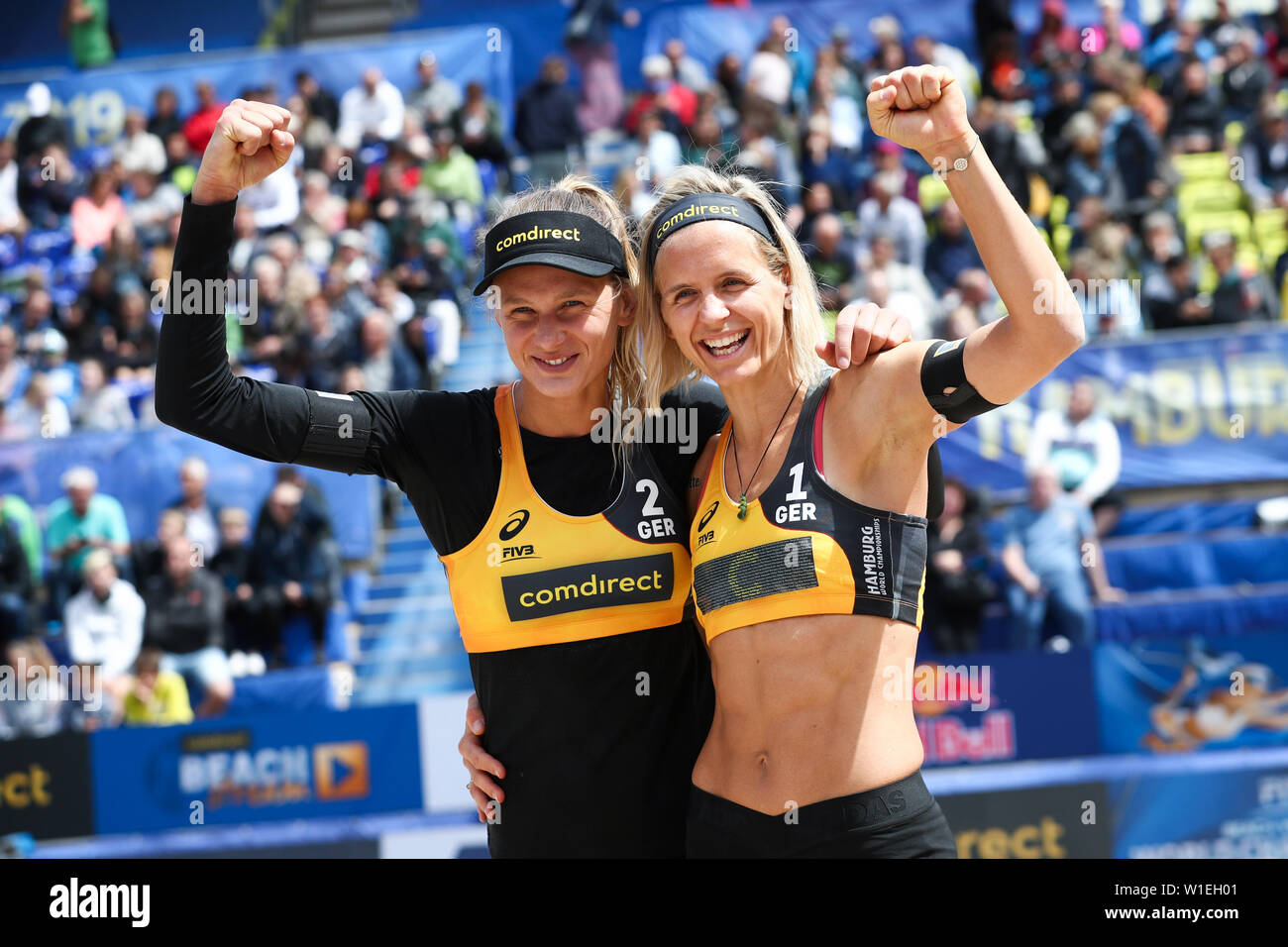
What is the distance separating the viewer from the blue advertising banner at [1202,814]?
23.0 ft

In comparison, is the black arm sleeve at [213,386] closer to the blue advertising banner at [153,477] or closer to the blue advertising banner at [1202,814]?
the blue advertising banner at [1202,814]

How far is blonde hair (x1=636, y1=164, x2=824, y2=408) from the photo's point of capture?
322cm

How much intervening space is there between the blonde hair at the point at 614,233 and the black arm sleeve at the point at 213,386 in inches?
28.7

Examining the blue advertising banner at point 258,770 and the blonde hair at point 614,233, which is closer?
the blonde hair at point 614,233

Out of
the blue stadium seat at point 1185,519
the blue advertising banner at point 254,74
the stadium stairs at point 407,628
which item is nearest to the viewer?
the stadium stairs at point 407,628

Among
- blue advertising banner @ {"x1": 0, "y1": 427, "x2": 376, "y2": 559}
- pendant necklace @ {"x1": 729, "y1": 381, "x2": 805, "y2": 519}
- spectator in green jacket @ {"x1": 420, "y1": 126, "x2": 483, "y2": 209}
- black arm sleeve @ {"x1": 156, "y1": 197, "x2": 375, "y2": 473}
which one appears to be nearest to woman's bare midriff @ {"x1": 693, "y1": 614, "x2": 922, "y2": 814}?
pendant necklace @ {"x1": 729, "y1": 381, "x2": 805, "y2": 519}

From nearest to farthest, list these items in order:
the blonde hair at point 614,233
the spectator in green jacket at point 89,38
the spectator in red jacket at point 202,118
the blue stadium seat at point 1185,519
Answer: the blonde hair at point 614,233 → the blue stadium seat at point 1185,519 → the spectator in red jacket at point 202,118 → the spectator in green jacket at point 89,38

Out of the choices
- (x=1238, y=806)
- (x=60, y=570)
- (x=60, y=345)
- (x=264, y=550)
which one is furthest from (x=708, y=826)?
(x=60, y=345)

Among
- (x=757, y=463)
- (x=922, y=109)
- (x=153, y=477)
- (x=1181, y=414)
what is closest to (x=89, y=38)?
(x=153, y=477)

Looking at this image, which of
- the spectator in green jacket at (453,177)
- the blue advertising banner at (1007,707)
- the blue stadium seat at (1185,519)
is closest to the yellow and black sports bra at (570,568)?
the blue advertising banner at (1007,707)

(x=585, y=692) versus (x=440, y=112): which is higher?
(x=440, y=112)

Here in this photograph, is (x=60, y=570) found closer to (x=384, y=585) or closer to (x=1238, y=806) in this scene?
(x=384, y=585)
